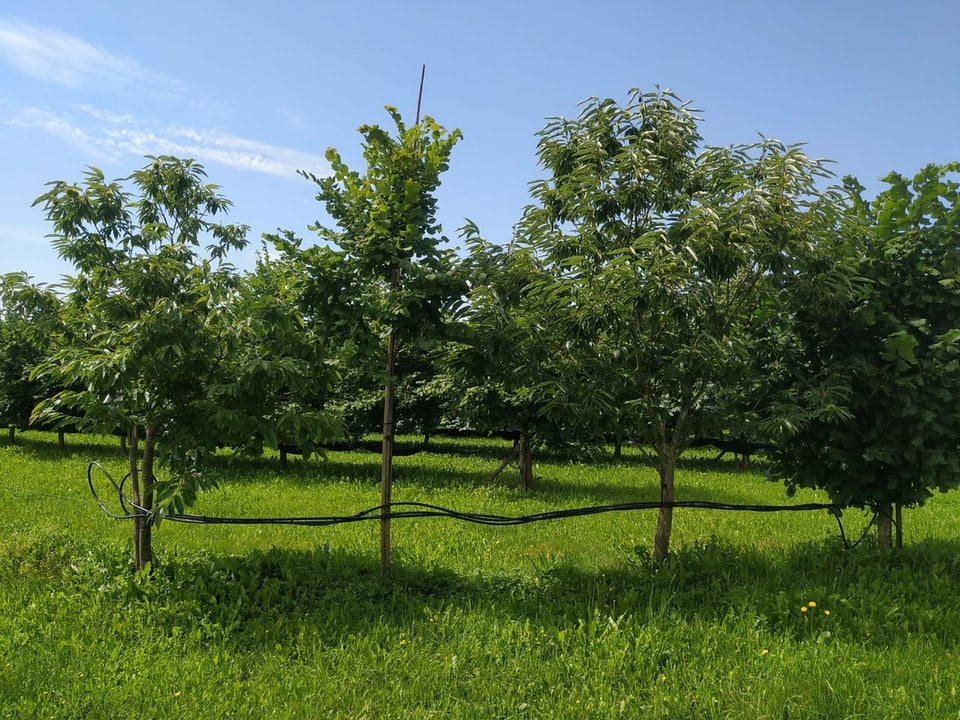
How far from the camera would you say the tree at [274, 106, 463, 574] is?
588cm

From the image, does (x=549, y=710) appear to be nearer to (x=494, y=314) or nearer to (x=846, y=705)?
(x=846, y=705)

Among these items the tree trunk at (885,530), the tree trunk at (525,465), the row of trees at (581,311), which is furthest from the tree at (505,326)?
the tree trunk at (525,465)

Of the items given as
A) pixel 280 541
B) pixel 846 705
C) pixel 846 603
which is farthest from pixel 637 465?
pixel 846 705

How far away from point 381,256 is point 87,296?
262 centimetres

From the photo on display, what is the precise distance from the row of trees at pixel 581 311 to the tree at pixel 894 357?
0.02 m

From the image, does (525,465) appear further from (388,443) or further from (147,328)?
(147,328)

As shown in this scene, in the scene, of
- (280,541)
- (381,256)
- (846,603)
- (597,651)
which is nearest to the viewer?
(597,651)

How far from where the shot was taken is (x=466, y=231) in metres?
6.34

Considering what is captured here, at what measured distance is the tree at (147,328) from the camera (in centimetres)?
527

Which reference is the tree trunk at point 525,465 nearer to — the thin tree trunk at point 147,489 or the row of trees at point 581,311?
the row of trees at point 581,311

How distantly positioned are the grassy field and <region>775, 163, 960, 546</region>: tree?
0.81 meters

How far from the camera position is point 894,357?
6.05m

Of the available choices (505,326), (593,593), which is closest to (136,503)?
(505,326)

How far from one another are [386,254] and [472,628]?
3058 millimetres
